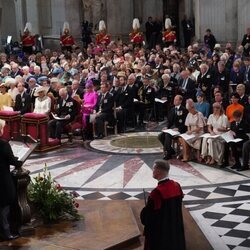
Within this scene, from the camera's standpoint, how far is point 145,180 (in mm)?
12930

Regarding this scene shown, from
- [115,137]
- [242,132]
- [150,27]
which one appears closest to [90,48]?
[150,27]

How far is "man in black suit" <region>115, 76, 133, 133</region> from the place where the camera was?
1772cm

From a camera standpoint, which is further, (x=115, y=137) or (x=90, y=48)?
(x=90, y=48)

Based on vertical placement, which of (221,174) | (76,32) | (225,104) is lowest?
(221,174)

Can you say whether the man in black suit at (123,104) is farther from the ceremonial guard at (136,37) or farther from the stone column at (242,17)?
the ceremonial guard at (136,37)

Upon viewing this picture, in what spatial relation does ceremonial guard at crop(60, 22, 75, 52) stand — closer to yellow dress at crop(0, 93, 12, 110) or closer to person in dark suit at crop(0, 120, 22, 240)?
→ yellow dress at crop(0, 93, 12, 110)

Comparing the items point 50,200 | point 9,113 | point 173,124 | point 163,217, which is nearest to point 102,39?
point 9,113

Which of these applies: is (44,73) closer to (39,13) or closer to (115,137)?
(115,137)

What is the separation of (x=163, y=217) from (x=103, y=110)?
979 cm

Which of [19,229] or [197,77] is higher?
[197,77]

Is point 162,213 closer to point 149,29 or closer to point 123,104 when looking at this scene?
point 123,104

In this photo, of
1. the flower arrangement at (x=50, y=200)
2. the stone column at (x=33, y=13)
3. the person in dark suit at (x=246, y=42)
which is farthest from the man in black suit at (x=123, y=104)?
the stone column at (x=33, y=13)

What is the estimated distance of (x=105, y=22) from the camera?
33.1 meters

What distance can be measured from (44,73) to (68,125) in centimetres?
676
